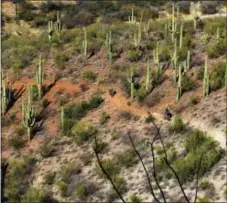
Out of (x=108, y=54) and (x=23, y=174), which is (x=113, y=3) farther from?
(x=23, y=174)

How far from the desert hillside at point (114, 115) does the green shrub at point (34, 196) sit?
50mm

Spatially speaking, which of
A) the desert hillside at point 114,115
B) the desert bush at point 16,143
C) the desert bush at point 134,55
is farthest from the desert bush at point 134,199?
the desert bush at point 134,55

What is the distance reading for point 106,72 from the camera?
25.6 meters

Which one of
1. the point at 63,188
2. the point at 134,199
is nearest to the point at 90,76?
the point at 63,188

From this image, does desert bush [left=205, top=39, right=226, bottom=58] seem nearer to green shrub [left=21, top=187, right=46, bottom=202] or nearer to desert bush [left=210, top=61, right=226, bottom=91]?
desert bush [left=210, top=61, right=226, bottom=91]

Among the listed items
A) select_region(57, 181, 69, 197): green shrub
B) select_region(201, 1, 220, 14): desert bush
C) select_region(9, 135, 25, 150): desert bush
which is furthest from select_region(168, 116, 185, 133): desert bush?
select_region(201, 1, 220, 14): desert bush

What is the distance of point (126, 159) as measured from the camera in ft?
59.5

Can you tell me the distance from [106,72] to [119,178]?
371 inches

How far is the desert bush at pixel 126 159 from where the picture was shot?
59.2 ft

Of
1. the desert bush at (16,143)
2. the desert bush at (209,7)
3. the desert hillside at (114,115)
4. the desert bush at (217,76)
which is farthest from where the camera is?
the desert bush at (209,7)

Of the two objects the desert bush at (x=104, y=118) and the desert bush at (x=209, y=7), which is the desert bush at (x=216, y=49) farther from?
the desert bush at (x=209, y=7)

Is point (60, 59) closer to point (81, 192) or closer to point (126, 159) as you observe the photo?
Answer: point (126, 159)

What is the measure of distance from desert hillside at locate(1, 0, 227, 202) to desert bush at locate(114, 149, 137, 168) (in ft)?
0.13

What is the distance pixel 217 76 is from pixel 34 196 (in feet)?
34.6
